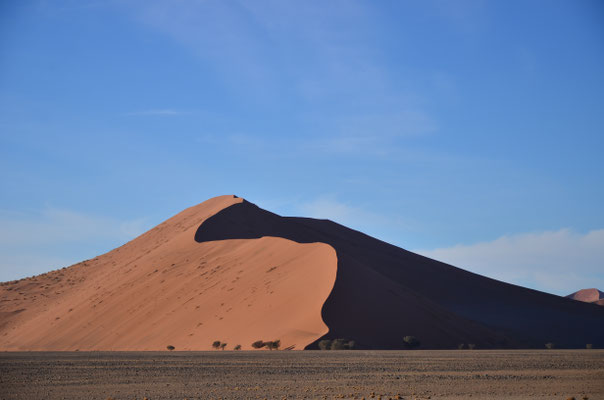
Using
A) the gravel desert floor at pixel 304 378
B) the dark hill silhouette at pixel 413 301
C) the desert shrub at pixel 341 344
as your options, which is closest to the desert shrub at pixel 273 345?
the dark hill silhouette at pixel 413 301

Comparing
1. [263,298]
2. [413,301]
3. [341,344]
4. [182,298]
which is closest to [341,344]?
[341,344]

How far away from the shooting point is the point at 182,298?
49.8 m

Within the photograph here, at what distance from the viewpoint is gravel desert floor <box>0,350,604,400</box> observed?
49.1 ft

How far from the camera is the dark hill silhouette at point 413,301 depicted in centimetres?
3772

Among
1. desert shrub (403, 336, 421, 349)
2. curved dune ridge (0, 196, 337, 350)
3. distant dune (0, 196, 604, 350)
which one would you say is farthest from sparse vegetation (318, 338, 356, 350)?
desert shrub (403, 336, 421, 349)

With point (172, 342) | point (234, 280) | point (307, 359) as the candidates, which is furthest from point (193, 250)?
point (307, 359)

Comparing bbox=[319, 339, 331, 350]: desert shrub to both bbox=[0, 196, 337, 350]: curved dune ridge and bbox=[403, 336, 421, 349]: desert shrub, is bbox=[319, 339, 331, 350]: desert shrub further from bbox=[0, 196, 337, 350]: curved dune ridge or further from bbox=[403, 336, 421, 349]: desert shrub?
bbox=[403, 336, 421, 349]: desert shrub

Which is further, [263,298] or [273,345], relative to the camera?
[263,298]

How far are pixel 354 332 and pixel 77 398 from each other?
2289 centimetres

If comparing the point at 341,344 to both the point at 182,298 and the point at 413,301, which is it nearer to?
the point at 413,301

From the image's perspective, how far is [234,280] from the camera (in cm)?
4847

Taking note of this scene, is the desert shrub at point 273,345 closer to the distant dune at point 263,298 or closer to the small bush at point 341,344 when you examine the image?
the distant dune at point 263,298

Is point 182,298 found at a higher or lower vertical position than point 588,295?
lower

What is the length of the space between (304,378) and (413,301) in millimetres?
25405
